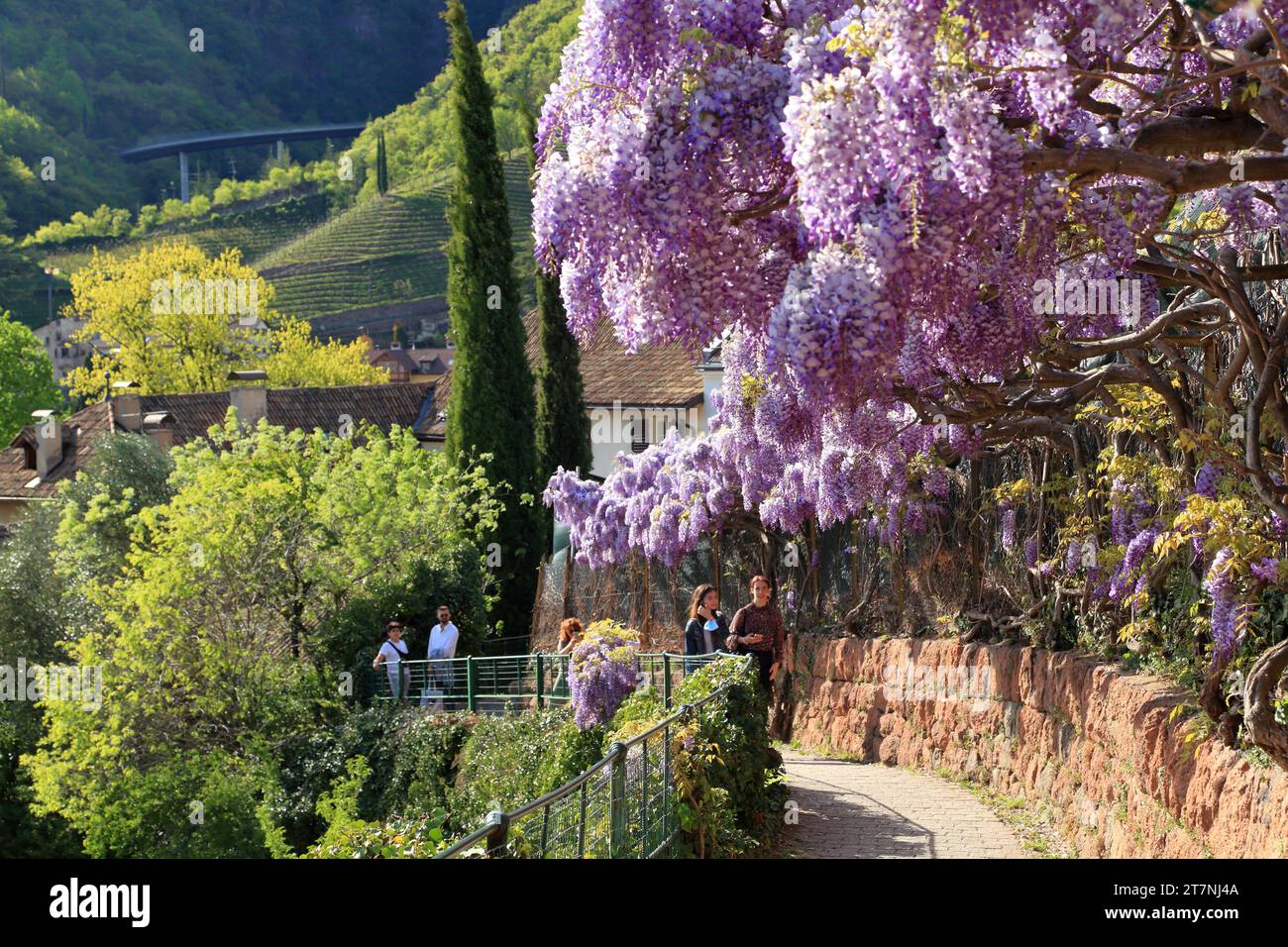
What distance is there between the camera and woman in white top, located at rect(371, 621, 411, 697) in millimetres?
18950

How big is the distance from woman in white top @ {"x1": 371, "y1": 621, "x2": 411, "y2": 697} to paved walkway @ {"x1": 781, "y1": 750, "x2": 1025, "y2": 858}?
641cm

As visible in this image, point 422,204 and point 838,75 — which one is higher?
point 422,204

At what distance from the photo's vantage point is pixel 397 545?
69.9ft

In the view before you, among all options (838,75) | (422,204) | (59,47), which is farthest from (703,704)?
(59,47)

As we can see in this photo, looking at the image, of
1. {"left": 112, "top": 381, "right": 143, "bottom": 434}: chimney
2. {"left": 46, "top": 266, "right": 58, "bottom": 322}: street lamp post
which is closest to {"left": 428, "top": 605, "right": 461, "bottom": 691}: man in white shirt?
{"left": 112, "top": 381, "right": 143, "bottom": 434}: chimney

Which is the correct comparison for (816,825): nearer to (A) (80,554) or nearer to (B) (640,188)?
(B) (640,188)

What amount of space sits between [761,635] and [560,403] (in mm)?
14943

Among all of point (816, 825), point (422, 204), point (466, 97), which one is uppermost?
point (422, 204)

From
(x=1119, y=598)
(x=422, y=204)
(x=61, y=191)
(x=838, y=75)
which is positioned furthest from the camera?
(x=61, y=191)

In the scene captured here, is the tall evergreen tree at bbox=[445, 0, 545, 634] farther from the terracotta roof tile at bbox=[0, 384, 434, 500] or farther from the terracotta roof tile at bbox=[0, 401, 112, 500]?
the terracotta roof tile at bbox=[0, 401, 112, 500]

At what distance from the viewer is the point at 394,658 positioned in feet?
62.3

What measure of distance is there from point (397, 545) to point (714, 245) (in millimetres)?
15650

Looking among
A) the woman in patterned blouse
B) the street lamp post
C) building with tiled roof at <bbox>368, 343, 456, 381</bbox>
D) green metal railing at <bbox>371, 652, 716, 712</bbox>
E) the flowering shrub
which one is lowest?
green metal railing at <bbox>371, 652, 716, 712</bbox>

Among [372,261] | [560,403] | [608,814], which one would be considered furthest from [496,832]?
[372,261]
